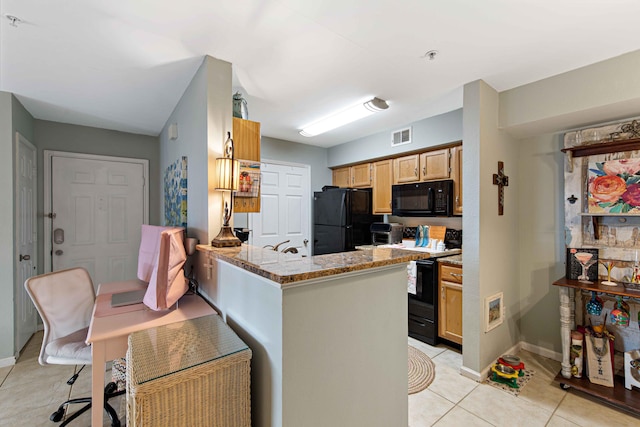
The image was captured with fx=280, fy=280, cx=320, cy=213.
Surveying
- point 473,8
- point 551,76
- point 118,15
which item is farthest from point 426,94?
point 118,15

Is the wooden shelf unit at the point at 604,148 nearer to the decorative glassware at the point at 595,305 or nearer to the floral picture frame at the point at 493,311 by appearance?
the decorative glassware at the point at 595,305

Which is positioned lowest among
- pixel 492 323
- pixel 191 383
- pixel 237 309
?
pixel 492 323

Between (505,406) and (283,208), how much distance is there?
10.5 feet

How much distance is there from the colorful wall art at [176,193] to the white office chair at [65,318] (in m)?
0.83

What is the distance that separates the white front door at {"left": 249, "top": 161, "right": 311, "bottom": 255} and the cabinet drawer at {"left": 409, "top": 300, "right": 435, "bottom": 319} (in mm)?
1852

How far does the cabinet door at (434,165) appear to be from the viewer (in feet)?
10.3

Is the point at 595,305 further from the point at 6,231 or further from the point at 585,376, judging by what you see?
the point at 6,231

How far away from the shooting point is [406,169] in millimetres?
3549

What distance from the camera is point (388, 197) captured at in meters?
3.75

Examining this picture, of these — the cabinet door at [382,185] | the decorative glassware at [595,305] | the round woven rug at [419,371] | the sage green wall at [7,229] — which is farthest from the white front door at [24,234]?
the decorative glassware at [595,305]

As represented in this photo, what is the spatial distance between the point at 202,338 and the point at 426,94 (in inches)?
102

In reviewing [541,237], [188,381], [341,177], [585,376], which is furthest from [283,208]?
[585,376]

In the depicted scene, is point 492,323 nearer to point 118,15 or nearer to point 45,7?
point 118,15

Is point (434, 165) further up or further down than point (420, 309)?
further up
